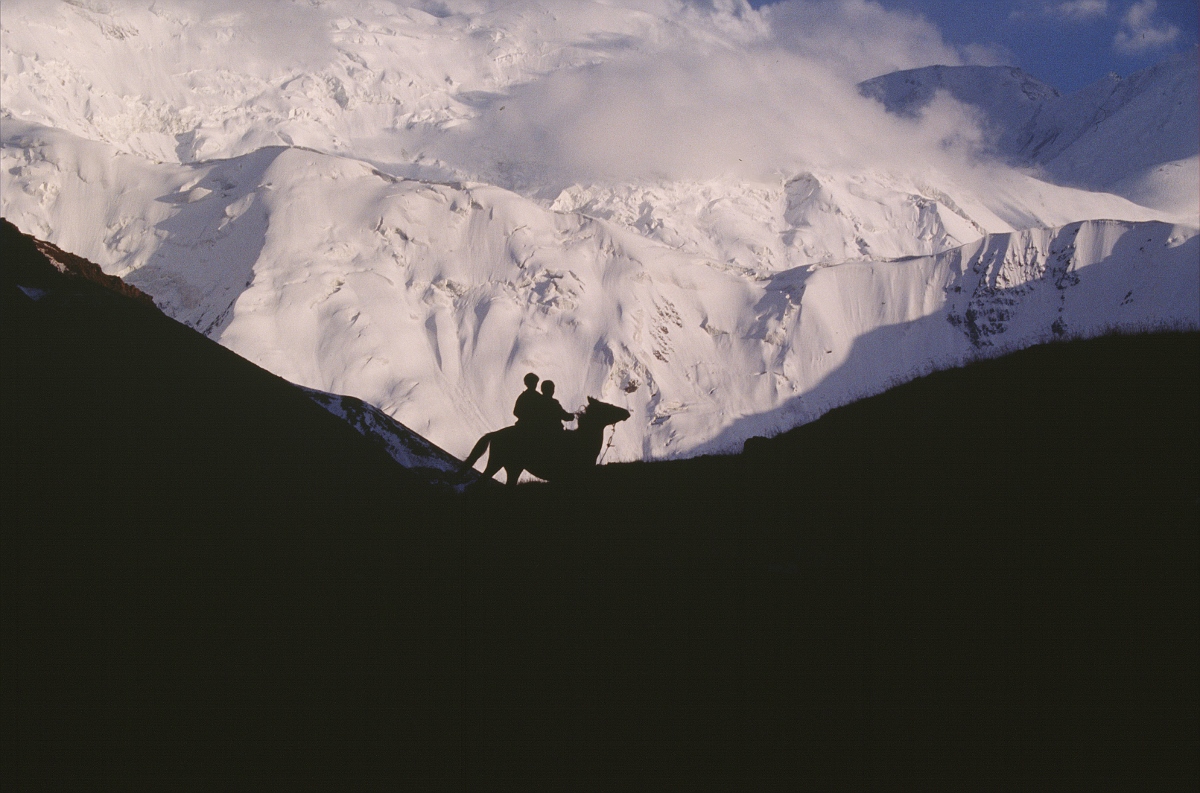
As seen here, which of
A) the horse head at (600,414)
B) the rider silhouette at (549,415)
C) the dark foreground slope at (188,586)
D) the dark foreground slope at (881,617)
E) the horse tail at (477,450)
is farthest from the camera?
the horse tail at (477,450)

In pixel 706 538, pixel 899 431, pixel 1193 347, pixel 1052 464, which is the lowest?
pixel 706 538

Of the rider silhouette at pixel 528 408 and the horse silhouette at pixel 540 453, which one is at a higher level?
the rider silhouette at pixel 528 408

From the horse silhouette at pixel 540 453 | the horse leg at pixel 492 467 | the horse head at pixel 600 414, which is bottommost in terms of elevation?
the horse leg at pixel 492 467

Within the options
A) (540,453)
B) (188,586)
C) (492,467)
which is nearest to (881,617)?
(540,453)

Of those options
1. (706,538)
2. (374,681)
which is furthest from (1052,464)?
(374,681)

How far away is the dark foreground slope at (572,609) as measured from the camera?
6.96 metres

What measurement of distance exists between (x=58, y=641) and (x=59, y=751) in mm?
1056

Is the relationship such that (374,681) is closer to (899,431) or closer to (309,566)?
(309,566)

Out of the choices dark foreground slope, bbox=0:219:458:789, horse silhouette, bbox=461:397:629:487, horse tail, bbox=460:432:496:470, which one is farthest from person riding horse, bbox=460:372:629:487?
dark foreground slope, bbox=0:219:458:789

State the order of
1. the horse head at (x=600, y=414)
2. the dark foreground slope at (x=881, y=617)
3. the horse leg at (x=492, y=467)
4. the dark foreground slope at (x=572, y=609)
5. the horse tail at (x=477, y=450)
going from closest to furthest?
the dark foreground slope at (x=881, y=617) < the dark foreground slope at (x=572, y=609) < the horse leg at (x=492, y=467) < the horse head at (x=600, y=414) < the horse tail at (x=477, y=450)

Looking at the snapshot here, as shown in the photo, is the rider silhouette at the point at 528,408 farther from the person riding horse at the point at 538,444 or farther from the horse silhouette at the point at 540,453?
the horse silhouette at the point at 540,453

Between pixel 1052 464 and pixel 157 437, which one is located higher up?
pixel 1052 464

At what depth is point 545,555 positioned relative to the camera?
10203 millimetres

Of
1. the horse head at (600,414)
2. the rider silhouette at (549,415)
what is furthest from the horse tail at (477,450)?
the horse head at (600,414)
